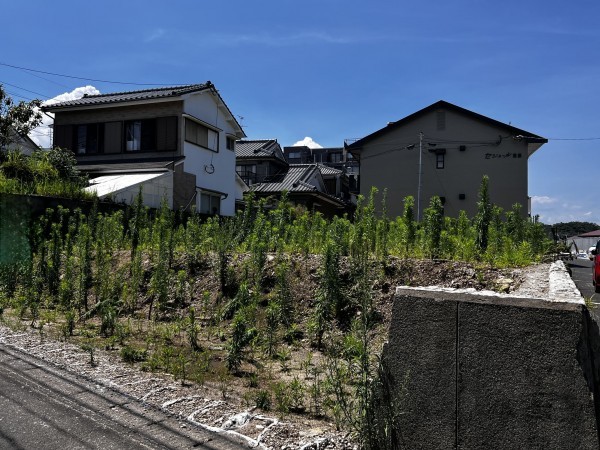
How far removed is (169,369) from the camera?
3.75 meters

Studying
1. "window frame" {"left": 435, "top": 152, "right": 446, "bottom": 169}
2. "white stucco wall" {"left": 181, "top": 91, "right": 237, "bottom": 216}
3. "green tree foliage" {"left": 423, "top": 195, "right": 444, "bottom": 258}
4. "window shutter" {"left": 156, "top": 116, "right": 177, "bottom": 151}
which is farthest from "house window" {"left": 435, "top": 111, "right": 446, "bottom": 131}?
"green tree foliage" {"left": 423, "top": 195, "right": 444, "bottom": 258}

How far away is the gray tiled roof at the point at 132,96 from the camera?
1777 cm

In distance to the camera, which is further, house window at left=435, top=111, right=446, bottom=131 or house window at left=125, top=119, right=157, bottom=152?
house window at left=435, top=111, right=446, bottom=131

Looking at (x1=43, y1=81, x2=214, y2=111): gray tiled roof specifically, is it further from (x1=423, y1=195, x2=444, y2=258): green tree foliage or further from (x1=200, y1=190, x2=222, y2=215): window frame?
(x1=423, y1=195, x2=444, y2=258): green tree foliage

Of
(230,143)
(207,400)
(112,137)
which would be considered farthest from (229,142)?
(207,400)

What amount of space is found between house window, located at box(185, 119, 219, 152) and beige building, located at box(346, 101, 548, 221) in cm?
938

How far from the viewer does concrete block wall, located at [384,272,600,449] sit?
1.96 metres

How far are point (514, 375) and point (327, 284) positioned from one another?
265 cm

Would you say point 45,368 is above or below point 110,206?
below

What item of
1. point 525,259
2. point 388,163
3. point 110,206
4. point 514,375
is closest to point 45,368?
point 514,375

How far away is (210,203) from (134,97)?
5.35 meters

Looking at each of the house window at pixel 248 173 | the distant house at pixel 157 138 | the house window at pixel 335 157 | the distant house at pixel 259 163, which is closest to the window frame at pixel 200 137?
the distant house at pixel 157 138

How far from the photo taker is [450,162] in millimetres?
24609

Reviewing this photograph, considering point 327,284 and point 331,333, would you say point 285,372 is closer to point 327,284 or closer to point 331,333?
point 331,333
